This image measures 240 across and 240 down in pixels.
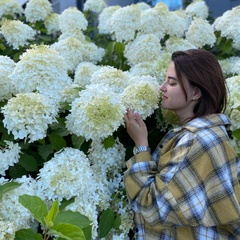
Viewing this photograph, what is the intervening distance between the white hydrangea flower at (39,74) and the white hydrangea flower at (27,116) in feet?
0.45

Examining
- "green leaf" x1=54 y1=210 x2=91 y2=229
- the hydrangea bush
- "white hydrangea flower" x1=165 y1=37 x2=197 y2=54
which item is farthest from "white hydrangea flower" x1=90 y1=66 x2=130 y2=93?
"white hydrangea flower" x1=165 y1=37 x2=197 y2=54

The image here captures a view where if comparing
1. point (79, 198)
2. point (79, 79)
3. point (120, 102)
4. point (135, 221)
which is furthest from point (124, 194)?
point (79, 79)

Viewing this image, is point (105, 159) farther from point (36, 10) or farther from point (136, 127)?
point (36, 10)

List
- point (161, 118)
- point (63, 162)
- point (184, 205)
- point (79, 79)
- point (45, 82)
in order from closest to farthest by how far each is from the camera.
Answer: point (184, 205), point (63, 162), point (45, 82), point (161, 118), point (79, 79)

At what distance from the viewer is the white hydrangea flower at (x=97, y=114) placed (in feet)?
5.13

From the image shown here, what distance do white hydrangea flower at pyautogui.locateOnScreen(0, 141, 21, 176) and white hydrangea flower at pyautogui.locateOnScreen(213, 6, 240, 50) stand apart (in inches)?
77.9

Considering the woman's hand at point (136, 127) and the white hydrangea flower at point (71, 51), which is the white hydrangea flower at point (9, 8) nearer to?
the white hydrangea flower at point (71, 51)

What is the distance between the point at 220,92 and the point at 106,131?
518 mm

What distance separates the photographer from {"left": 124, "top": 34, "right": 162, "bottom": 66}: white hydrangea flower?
2531 millimetres

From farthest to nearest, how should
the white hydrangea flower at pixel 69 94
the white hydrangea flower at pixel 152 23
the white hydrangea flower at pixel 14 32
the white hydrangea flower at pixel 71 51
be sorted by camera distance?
1. the white hydrangea flower at pixel 152 23
2. the white hydrangea flower at pixel 14 32
3. the white hydrangea flower at pixel 71 51
4. the white hydrangea flower at pixel 69 94

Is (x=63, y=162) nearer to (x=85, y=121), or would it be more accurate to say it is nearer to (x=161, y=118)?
(x=85, y=121)

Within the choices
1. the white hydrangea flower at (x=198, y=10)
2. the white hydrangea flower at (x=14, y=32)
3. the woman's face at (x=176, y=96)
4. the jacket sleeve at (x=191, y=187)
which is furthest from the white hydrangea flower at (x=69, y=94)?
the white hydrangea flower at (x=198, y=10)

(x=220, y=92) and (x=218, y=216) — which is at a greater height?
(x=220, y=92)

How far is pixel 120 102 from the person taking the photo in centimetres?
171
